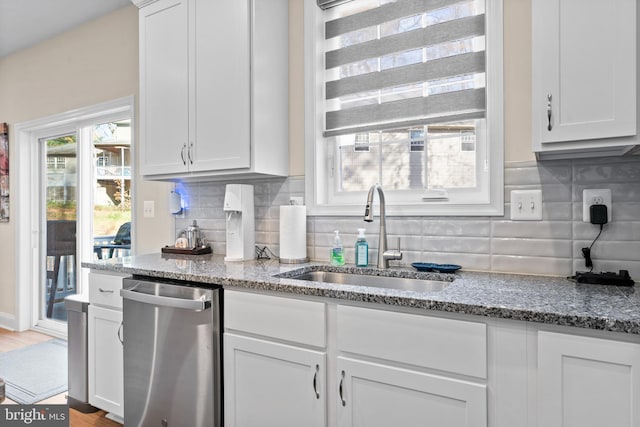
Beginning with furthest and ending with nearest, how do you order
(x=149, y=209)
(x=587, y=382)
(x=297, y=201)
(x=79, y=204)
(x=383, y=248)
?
(x=79, y=204) → (x=149, y=209) → (x=297, y=201) → (x=383, y=248) → (x=587, y=382)

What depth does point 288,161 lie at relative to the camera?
2.22m

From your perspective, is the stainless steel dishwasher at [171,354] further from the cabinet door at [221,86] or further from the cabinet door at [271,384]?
the cabinet door at [221,86]

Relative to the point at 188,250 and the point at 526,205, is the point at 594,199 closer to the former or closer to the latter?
the point at 526,205

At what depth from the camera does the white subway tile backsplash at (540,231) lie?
1454 millimetres

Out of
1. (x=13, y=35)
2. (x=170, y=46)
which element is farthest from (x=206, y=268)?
(x=13, y=35)

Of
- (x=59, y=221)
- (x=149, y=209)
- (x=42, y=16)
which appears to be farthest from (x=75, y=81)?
(x=149, y=209)

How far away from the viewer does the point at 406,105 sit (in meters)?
1.94

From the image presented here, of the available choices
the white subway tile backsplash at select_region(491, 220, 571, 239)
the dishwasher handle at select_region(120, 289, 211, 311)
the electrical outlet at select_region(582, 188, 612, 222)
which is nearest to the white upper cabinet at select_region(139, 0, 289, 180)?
the dishwasher handle at select_region(120, 289, 211, 311)

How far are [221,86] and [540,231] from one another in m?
1.64

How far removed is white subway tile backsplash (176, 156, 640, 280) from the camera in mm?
1454

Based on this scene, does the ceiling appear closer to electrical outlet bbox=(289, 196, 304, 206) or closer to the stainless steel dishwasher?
electrical outlet bbox=(289, 196, 304, 206)

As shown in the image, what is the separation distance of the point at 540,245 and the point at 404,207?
0.59m

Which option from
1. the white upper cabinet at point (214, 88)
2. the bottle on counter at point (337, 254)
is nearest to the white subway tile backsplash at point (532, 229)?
the bottle on counter at point (337, 254)

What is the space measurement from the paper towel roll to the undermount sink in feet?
0.53
